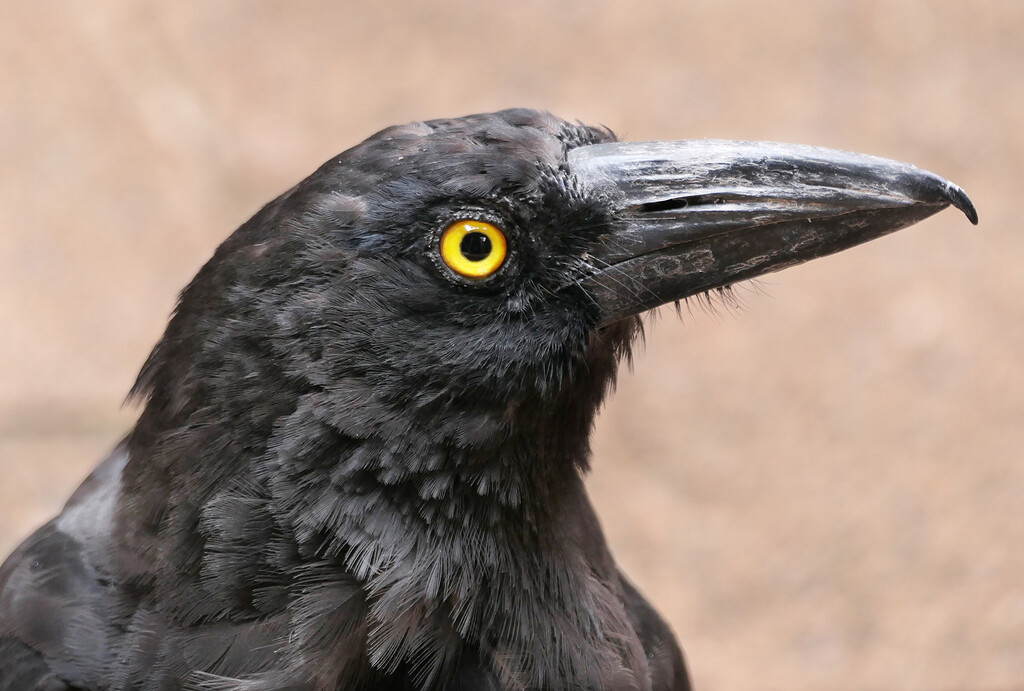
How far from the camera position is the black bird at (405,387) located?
2648 mm

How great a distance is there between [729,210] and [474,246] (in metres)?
0.53

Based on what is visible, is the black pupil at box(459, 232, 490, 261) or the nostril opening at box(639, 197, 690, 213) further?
the nostril opening at box(639, 197, 690, 213)

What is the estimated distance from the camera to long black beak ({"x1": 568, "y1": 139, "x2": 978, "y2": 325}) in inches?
106

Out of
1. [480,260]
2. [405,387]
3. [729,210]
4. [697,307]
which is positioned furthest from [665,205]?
[697,307]

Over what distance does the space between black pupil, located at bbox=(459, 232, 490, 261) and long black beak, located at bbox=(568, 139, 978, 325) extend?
0.77ft

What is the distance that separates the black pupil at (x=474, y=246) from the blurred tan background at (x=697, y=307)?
3.10m

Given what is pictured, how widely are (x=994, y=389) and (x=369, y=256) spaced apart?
4561mm

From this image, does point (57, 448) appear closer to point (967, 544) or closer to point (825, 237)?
point (967, 544)

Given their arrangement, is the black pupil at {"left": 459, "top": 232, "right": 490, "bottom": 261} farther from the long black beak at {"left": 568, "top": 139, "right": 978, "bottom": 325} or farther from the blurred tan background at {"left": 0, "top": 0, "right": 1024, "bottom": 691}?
the blurred tan background at {"left": 0, "top": 0, "right": 1024, "bottom": 691}

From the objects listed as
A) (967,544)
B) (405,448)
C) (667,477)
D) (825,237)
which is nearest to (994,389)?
(967,544)

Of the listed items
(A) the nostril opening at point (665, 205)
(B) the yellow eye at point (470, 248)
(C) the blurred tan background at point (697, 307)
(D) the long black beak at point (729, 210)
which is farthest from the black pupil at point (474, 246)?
(C) the blurred tan background at point (697, 307)

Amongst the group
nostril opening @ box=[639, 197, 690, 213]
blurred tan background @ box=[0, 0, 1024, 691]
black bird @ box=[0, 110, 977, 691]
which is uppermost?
blurred tan background @ box=[0, 0, 1024, 691]

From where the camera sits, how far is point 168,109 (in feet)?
24.2

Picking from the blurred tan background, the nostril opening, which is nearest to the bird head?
the nostril opening
